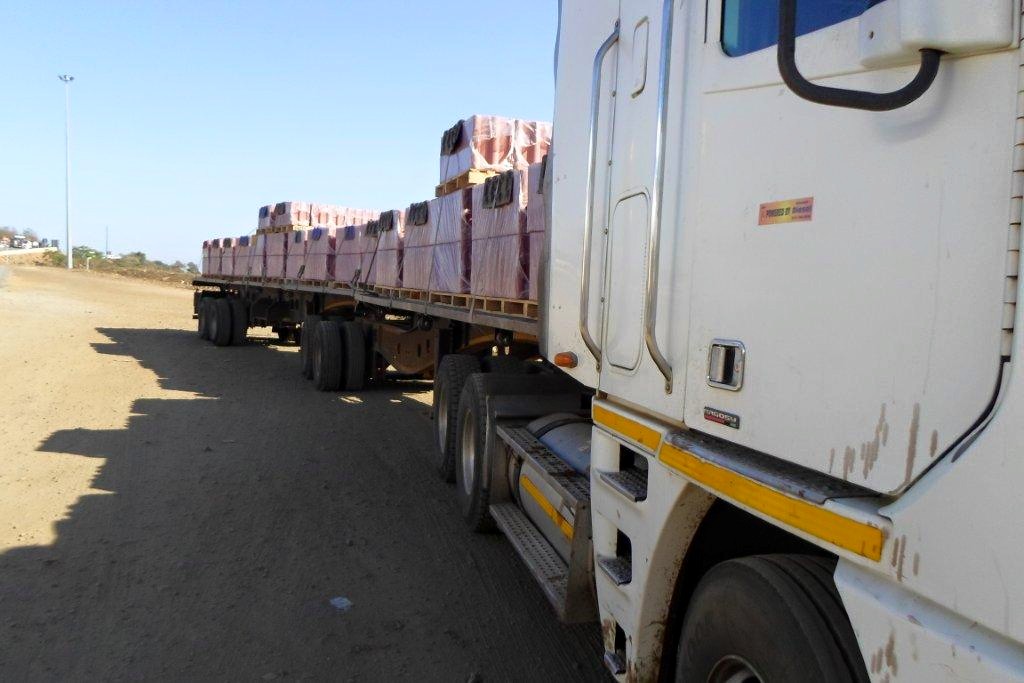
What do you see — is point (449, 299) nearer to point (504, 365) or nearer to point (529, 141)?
point (504, 365)

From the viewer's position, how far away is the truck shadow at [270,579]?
3.76 m

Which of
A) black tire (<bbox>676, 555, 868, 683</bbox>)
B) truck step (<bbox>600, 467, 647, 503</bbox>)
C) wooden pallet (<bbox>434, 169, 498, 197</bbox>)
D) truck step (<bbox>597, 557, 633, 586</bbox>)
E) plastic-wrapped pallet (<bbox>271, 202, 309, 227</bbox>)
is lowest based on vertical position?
truck step (<bbox>597, 557, 633, 586</bbox>)

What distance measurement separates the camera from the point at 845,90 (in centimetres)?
147

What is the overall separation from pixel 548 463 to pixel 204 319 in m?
18.9

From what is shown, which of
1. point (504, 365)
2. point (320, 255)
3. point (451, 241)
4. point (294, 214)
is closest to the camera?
point (504, 365)

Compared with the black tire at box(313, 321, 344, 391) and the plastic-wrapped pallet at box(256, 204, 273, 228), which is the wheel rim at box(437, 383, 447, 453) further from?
the plastic-wrapped pallet at box(256, 204, 273, 228)

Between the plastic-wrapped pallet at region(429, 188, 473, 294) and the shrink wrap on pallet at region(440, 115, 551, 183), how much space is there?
21.1 inches

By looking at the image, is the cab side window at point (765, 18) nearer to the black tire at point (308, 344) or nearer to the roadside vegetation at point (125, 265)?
the black tire at point (308, 344)

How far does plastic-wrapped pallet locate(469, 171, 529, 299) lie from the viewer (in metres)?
5.48

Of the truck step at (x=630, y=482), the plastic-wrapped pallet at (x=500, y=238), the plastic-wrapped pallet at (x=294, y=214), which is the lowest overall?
the truck step at (x=630, y=482)

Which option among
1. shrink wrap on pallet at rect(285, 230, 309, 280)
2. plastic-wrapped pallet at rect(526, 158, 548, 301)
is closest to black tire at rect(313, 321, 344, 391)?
shrink wrap on pallet at rect(285, 230, 309, 280)

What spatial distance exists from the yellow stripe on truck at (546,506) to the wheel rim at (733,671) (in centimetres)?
135

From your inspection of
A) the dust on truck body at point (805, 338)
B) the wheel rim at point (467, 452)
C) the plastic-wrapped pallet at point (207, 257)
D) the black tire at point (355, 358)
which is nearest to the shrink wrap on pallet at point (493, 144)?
the wheel rim at point (467, 452)

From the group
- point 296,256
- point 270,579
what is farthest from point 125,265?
point 270,579
